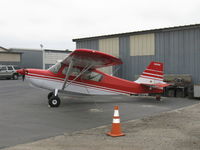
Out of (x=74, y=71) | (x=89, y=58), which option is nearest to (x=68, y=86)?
(x=74, y=71)

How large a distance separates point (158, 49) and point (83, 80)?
699 cm

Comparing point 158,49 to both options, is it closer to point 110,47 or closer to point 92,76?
point 110,47

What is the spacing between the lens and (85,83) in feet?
39.5

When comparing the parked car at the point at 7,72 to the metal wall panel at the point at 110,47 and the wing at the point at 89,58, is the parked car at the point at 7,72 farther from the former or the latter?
the wing at the point at 89,58

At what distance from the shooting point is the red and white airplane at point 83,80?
1095cm

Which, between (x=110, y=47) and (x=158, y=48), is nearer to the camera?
(x=158, y=48)

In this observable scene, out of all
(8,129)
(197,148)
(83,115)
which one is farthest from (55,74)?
(197,148)

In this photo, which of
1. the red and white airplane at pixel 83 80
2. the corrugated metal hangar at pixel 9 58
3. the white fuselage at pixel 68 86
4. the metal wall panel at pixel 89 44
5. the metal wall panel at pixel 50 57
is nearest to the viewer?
the red and white airplane at pixel 83 80

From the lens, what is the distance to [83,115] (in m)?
8.81

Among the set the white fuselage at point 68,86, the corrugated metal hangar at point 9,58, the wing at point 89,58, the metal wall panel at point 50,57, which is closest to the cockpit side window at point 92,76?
the white fuselage at point 68,86

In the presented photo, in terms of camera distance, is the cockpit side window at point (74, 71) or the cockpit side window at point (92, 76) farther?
the cockpit side window at point (92, 76)

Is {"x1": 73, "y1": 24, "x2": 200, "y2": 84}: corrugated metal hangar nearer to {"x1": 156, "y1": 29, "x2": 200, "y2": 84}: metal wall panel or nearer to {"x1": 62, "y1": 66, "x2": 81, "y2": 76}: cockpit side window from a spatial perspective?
{"x1": 156, "y1": 29, "x2": 200, "y2": 84}: metal wall panel

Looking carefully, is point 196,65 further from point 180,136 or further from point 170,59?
point 180,136

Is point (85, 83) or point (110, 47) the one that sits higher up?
point (110, 47)
